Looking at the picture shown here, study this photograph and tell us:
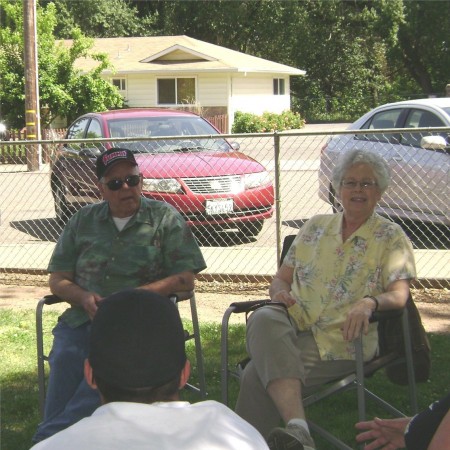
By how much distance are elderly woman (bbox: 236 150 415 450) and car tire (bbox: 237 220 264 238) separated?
4.19 m

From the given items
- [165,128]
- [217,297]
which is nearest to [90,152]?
[165,128]

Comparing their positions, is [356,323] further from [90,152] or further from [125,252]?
[90,152]

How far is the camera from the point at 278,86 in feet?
124

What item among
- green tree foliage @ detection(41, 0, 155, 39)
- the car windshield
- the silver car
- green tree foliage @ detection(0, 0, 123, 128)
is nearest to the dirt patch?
the silver car

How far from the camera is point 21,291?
7.05 metres

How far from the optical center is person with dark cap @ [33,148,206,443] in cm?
397

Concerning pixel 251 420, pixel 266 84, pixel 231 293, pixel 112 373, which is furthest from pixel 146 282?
pixel 266 84

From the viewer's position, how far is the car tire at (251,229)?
8359 mm


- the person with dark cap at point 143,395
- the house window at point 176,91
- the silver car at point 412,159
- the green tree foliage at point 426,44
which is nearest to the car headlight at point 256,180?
the silver car at point 412,159

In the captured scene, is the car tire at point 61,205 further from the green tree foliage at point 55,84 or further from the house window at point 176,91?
the house window at point 176,91

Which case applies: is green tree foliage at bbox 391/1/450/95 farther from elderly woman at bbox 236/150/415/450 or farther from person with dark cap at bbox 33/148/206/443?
person with dark cap at bbox 33/148/206/443

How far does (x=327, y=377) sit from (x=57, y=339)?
1.30 meters

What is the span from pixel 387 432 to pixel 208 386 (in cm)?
205

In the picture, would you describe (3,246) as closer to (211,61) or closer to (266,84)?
(211,61)
